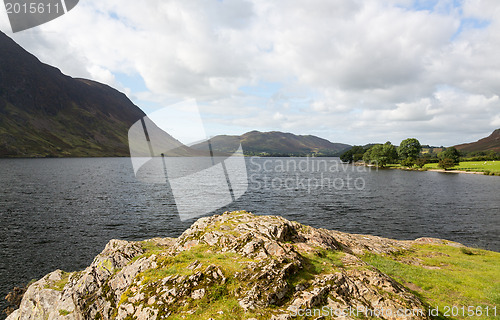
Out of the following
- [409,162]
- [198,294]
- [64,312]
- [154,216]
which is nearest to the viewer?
[198,294]

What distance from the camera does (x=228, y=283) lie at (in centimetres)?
1176

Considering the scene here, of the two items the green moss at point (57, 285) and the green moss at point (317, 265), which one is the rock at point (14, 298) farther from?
the green moss at point (317, 265)

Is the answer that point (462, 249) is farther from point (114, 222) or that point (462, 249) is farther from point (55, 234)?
point (55, 234)

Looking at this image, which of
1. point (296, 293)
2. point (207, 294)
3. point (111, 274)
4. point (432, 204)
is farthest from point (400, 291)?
point (432, 204)

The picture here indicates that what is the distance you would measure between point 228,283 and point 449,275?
1898 cm

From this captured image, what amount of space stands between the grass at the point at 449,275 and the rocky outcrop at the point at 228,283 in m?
5.80

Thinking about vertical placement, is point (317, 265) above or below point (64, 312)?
above

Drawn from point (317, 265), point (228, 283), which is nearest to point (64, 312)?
point (228, 283)

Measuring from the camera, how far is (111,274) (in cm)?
Result: 1591

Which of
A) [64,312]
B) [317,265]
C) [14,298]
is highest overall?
[317,265]

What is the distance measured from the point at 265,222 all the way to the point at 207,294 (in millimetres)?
8105

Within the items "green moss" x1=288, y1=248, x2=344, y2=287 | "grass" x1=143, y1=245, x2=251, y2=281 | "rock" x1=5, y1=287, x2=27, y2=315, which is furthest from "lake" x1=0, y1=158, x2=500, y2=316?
"green moss" x1=288, y1=248, x2=344, y2=287

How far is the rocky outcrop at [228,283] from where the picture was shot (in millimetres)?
10789

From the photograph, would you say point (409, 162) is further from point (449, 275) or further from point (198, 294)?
point (198, 294)
